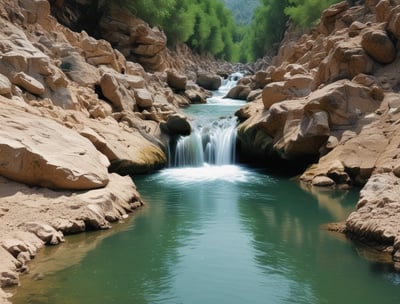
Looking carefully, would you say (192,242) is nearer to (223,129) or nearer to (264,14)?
(223,129)

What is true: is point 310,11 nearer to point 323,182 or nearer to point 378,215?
point 323,182

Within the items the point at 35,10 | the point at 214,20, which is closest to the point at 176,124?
the point at 35,10

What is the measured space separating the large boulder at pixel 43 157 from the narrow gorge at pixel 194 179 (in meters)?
0.04

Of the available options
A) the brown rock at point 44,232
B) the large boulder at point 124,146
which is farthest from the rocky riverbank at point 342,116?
the brown rock at point 44,232

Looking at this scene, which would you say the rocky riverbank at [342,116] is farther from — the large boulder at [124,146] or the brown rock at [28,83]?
the brown rock at [28,83]

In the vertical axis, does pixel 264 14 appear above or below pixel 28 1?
above

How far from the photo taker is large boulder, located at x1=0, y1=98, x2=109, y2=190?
11.5m

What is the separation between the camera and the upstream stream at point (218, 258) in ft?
26.4

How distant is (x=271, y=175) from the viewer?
19.2 m

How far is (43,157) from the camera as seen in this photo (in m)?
11.5

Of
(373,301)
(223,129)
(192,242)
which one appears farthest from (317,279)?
(223,129)

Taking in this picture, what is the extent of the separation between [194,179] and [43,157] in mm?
7732

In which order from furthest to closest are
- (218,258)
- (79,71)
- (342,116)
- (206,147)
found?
(206,147)
(79,71)
(342,116)
(218,258)

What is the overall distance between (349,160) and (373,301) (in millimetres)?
8912
